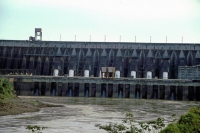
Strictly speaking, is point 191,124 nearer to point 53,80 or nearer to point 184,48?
point 53,80

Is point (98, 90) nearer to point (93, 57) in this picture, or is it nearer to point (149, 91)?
point (149, 91)

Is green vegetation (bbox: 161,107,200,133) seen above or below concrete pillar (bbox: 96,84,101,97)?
above

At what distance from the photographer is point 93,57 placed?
7681 centimetres

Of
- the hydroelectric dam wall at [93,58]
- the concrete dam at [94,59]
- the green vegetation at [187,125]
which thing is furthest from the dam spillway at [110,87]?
the green vegetation at [187,125]

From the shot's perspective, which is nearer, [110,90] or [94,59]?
[110,90]

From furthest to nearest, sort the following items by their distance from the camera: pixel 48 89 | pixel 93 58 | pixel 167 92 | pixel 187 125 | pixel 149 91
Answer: pixel 93 58
pixel 48 89
pixel 149 91
pixel 167 92
pixel 187 125

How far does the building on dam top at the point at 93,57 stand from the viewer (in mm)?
74188

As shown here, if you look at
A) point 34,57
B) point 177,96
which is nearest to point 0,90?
point 177,96

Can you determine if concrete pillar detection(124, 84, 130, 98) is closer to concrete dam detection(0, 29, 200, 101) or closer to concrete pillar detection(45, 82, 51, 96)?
concrete dam detection(0, 29, 200, 101)

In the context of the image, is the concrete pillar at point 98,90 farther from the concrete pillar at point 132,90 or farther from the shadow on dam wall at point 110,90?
the concrete pillar at point 132,90

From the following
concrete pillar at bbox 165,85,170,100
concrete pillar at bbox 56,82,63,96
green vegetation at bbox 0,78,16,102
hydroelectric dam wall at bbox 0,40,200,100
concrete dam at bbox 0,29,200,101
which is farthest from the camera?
hydroelectric dam wall at bbox 0,40,200,100

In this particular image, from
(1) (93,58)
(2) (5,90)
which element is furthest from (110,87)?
(1) (93,58)

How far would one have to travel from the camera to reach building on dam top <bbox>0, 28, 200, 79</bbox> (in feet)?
243

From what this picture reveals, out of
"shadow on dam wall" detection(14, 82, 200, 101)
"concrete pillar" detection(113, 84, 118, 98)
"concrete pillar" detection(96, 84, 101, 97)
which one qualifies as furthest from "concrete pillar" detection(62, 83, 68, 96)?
"concrete pillar" detection(113, 84, 118, 98)
